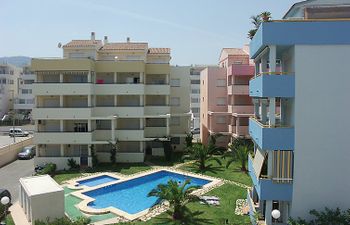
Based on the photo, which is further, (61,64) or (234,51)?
(234,51)

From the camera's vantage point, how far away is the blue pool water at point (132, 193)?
90.9 feet

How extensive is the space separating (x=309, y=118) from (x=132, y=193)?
1878 cm

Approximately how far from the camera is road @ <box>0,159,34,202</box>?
32.4 meters

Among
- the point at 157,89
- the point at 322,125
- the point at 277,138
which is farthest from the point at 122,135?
the point at 322,125

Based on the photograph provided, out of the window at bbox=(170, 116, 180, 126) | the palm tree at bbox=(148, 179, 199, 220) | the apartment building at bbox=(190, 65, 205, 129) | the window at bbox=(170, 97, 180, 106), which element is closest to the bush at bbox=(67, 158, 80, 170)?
the window at bbox=(170, 116, 180, 126)

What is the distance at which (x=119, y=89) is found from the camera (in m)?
42.0

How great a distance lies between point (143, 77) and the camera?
42938 millimetres

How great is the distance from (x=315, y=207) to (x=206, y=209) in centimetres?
932

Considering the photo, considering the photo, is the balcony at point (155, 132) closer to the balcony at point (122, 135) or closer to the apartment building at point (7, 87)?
the balcony at point (122, 135)

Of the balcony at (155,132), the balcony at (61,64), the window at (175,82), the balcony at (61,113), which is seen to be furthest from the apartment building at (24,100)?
the balcony at (155,132)

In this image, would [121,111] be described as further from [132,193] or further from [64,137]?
[132,193]

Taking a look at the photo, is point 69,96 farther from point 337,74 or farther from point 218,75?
point 337,74

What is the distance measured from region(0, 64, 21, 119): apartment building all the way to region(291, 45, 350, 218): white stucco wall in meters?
88.9

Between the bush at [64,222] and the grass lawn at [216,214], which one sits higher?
the bush at [64,222]
